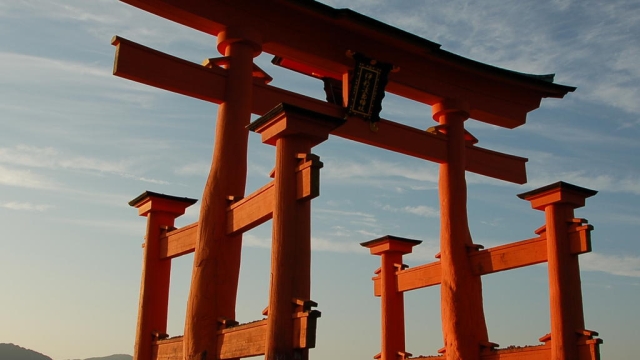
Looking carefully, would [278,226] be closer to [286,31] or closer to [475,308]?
[286,31]

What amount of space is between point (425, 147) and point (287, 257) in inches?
213

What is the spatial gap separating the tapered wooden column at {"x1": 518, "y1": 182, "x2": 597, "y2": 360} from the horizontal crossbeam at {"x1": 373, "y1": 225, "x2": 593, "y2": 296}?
0.57ft

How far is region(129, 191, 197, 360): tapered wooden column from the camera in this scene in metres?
9.77

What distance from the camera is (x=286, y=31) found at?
1026 centimetres

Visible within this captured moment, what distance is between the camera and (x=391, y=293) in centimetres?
1216

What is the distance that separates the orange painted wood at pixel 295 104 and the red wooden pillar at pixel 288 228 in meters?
2.46

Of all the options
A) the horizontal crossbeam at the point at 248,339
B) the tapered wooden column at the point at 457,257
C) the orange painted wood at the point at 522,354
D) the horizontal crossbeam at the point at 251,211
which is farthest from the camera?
the tapered wooden column at the point at 457,257

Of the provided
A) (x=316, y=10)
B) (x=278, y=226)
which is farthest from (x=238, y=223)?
(x=316, y=10)

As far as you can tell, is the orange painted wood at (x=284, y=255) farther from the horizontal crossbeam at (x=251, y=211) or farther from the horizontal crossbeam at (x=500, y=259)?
the horizontal crossbeam at (x=500, y=259)

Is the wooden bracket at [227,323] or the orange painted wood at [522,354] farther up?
the wooden bracket at [227,323]

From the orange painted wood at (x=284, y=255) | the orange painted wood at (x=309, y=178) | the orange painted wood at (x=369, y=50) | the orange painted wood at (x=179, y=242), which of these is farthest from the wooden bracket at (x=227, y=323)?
the orange painted wood at (x=369, y=50)

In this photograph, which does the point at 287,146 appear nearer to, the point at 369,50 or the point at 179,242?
the point at 179,242

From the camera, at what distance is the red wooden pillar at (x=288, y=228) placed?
21.6 feet

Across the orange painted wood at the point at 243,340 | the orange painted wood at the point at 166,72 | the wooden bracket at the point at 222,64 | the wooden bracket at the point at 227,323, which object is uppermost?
the wooden bracket at the point at 222,64
